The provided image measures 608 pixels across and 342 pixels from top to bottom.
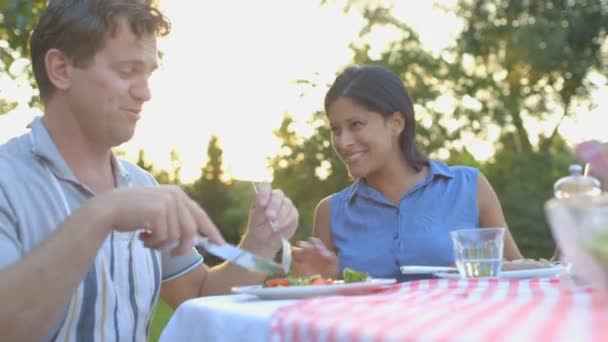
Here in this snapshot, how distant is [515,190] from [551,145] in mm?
2344

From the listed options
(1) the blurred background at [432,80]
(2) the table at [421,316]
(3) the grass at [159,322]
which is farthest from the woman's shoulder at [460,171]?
(1) the blurred background at [432,80]

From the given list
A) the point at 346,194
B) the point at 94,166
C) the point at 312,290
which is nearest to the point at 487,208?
the point at 346,194

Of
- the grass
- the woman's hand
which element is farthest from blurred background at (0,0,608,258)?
the woman's hand

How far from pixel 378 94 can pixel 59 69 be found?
5.84 ft

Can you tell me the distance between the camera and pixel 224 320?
58.4 inches

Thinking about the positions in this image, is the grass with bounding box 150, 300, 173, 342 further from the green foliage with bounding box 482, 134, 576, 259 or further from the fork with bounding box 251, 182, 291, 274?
the fork with bounding box 251, 182, 291, 274

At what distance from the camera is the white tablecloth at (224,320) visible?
1357 millimetres

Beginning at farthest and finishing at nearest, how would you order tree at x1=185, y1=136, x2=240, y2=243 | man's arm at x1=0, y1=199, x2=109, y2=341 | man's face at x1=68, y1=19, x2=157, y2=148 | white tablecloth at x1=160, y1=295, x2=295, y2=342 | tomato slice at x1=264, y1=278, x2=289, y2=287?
tree at x1=185, y1=136, x2=240, y2=243 → man's face at x1=68, y1=19, x2=157, y2=148 → tomato slice at x1=264, y1=278, x2=289, y2=287 → man's arm at x1=0, y1=199, x2=109, y2=341 → white tablecloth at x1=160, y1=295, x2=295, y2=342

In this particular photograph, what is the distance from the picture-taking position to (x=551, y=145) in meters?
21.0

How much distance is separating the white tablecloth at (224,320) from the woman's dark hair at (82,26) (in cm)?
66

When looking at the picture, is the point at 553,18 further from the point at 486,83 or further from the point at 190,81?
the point at 190,81

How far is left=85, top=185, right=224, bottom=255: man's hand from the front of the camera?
1439mm

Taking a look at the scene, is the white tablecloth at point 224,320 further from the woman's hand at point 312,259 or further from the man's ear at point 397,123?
the man's ear at point 397,123

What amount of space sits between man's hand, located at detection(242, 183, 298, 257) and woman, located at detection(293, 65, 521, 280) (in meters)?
1.13
